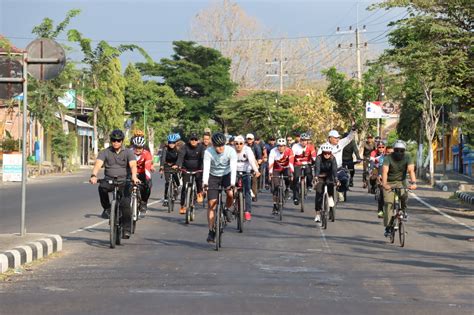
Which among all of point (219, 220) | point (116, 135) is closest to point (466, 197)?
point (219, 220)

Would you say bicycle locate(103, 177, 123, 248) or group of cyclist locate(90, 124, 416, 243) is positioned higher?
group of cyclist locate(90, 124, 416, 243)

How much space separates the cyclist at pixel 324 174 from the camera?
61.8 ft

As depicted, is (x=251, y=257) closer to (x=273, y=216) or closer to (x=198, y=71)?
(x=273, y=216)

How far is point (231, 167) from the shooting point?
14.8 meters

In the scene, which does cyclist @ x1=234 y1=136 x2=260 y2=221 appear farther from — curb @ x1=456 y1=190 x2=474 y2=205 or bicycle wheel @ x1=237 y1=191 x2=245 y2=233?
curb @ x1=456 y1=190 x2=474 y2=205

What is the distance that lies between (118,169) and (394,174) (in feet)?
16.2

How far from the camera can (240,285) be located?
1030cm

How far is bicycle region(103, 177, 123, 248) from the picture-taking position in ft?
47.0

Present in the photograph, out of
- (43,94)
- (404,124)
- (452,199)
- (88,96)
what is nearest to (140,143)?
(452,199)

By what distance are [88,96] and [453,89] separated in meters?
43.1

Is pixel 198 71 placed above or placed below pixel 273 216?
above

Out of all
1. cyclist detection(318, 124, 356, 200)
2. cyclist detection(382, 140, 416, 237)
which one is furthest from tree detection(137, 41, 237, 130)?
cyclist detection(382, 140, 416, 237)

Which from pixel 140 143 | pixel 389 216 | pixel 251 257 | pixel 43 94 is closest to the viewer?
pixel 251 257

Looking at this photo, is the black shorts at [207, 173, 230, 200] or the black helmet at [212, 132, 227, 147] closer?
the black shorts at [207, 173, 230, 200]
